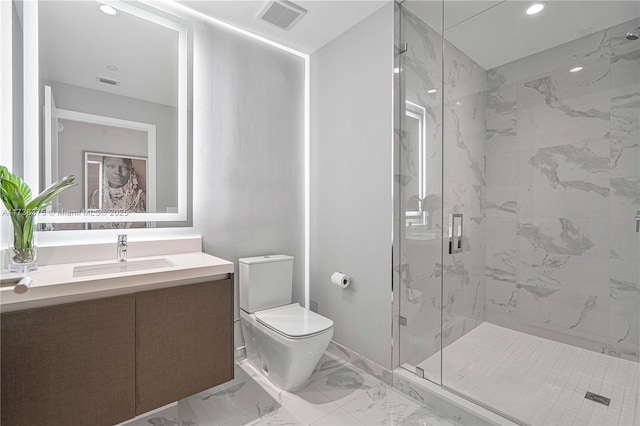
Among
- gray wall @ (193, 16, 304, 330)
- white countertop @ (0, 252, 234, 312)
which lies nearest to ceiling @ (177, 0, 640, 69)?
gray wall @ (193, 16, 304, 330)

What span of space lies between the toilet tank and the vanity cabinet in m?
0.52

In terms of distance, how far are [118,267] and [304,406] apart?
1287mm

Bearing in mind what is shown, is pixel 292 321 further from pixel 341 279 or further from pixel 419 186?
pixel 419 186

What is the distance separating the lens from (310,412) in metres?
1.72

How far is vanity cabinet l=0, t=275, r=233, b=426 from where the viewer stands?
110 cm

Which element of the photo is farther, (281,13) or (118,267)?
(281,13)

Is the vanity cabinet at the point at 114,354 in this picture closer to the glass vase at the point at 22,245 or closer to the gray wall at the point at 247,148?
the glass vase at the point at 22,245

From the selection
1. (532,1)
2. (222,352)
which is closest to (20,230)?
(222,352)

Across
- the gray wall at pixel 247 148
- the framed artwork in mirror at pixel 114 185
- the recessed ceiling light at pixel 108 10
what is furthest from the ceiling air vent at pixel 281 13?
the framed artwork in mirror at pixel 114 185

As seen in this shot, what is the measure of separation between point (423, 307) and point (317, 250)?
93 cm

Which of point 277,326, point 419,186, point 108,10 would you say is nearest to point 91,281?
point 277,326

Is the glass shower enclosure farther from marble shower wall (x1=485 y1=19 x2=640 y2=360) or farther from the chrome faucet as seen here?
the chrome faucet

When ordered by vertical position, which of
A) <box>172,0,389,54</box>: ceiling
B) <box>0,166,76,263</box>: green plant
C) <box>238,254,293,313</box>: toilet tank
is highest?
<box>172,0,389,54</box>: ceiling

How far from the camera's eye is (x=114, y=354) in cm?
127
